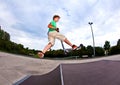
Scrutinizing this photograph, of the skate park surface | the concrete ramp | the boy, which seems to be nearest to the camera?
the concrete ramp

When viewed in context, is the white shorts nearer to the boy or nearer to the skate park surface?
the boy

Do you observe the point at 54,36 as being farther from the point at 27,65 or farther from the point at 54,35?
the point at 27,65

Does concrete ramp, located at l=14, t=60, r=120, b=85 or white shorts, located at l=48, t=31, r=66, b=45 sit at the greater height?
white shorts, located at l=48, t=31, r=66, b=45

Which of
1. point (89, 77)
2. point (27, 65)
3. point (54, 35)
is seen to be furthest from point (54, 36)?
point (89, 77)

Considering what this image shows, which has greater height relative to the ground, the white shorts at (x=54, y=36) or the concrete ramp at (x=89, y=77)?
the white shorts at (x=54, y=36)

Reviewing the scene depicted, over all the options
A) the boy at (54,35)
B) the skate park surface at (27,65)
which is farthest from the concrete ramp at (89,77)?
the boy at (54,35)

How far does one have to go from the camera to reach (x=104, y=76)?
5.50m

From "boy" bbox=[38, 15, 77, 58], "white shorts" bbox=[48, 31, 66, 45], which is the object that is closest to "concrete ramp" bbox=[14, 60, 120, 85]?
"boy" bbox=[38, 15, 77, 58]

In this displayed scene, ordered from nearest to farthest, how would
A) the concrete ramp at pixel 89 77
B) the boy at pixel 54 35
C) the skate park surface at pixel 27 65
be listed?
1. the concrete ramp at pixel 89 77
2. the skate park surface at pixel 27 65
3. the boy at pixel 54 35

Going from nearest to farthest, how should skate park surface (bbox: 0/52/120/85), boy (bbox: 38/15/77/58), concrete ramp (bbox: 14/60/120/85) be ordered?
1. concrete ramp (bbox: 14/60/120/85)
2. skate park surface (bbox: 0/52/120/85)
3. boy (bbox: 38/15/77/58)

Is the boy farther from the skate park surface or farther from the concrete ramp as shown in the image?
the concrete ramp

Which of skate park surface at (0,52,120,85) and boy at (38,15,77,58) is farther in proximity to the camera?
boy at (38,15,77,58)

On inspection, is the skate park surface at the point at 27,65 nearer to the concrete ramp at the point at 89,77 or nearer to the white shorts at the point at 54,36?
the concrete ramp at the point at 89,77

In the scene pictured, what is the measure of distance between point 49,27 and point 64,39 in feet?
2.39
